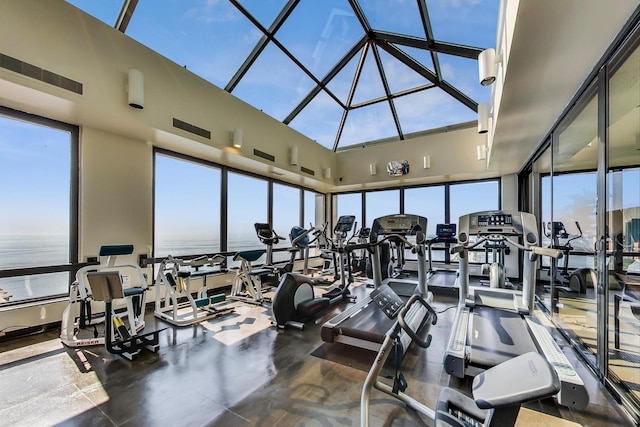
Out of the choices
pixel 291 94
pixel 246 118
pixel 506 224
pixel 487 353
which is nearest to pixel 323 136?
pixel 291 94

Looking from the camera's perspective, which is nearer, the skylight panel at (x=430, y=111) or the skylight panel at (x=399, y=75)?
the skylight panel at (x=399, y=75)

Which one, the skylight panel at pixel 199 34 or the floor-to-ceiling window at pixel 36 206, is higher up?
the skylight panel at pixel 199 34

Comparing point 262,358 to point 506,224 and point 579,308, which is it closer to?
point 506,224

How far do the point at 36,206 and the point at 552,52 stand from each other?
596 centimetres

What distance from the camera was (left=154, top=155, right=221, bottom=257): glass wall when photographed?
16.4ft

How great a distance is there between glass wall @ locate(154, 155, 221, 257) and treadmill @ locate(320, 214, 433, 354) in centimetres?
318

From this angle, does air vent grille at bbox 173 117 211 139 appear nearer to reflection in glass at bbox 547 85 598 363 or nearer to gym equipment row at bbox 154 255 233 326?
gym equipment row at bbox 154 255 233 326

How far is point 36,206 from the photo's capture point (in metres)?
3.69

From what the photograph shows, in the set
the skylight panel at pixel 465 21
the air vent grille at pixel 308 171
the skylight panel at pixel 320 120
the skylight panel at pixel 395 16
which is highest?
the skylight panel at pixel 395 16

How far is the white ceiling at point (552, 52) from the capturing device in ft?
6.01

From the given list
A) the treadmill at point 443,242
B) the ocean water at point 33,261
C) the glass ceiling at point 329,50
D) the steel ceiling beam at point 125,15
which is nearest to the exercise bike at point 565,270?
the treadmill at point 443,242

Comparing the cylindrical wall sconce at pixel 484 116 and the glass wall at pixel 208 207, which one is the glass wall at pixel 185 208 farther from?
the cylindrical wall sconce at pixel 484 116

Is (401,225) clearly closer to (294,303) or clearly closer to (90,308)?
(294,303)

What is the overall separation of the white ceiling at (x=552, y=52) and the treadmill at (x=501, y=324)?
1.37 m
